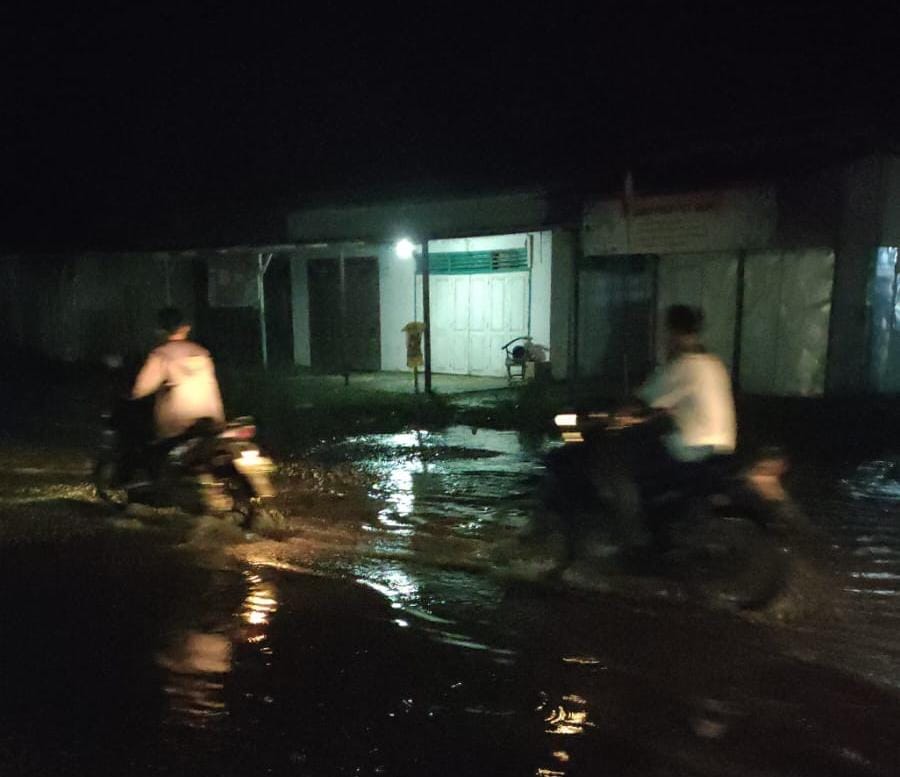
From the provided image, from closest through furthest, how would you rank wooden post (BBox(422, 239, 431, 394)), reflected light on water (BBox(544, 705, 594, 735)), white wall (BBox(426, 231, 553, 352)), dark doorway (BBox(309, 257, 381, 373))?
reflected light on water (BBox(544, 705, 594, 735)) → wooden post (BBox(422, 239, 431, 394)) → white wall (BBox(426, 231, 553, 352)) → dark doorway (BBox(309, 257, 381, 373))

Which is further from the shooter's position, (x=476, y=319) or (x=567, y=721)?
(x=476, y=319)

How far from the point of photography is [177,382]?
7246mm

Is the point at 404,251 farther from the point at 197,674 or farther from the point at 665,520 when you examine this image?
the point at 197,674

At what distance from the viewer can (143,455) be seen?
752 centimetres

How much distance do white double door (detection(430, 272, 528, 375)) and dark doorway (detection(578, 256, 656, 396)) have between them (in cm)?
134

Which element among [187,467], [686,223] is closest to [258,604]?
[187,467]

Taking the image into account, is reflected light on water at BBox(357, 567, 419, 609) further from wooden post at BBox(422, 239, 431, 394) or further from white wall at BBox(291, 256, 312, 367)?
white wall at BBox(291, 256, 312, 367)

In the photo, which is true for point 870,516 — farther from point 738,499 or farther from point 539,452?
point 539,452

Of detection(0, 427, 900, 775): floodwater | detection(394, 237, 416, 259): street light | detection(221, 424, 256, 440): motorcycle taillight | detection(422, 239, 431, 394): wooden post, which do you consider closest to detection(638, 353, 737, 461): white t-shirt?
detection(0, 427, 900, 775): floodwater

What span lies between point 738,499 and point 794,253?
9.10 meters

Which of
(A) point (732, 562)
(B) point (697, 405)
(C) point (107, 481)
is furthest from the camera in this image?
(C) point (107, 481)

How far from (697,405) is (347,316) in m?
15.3

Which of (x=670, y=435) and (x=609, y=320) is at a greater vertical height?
(x=609, y=320)

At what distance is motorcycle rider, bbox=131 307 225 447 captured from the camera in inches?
285
